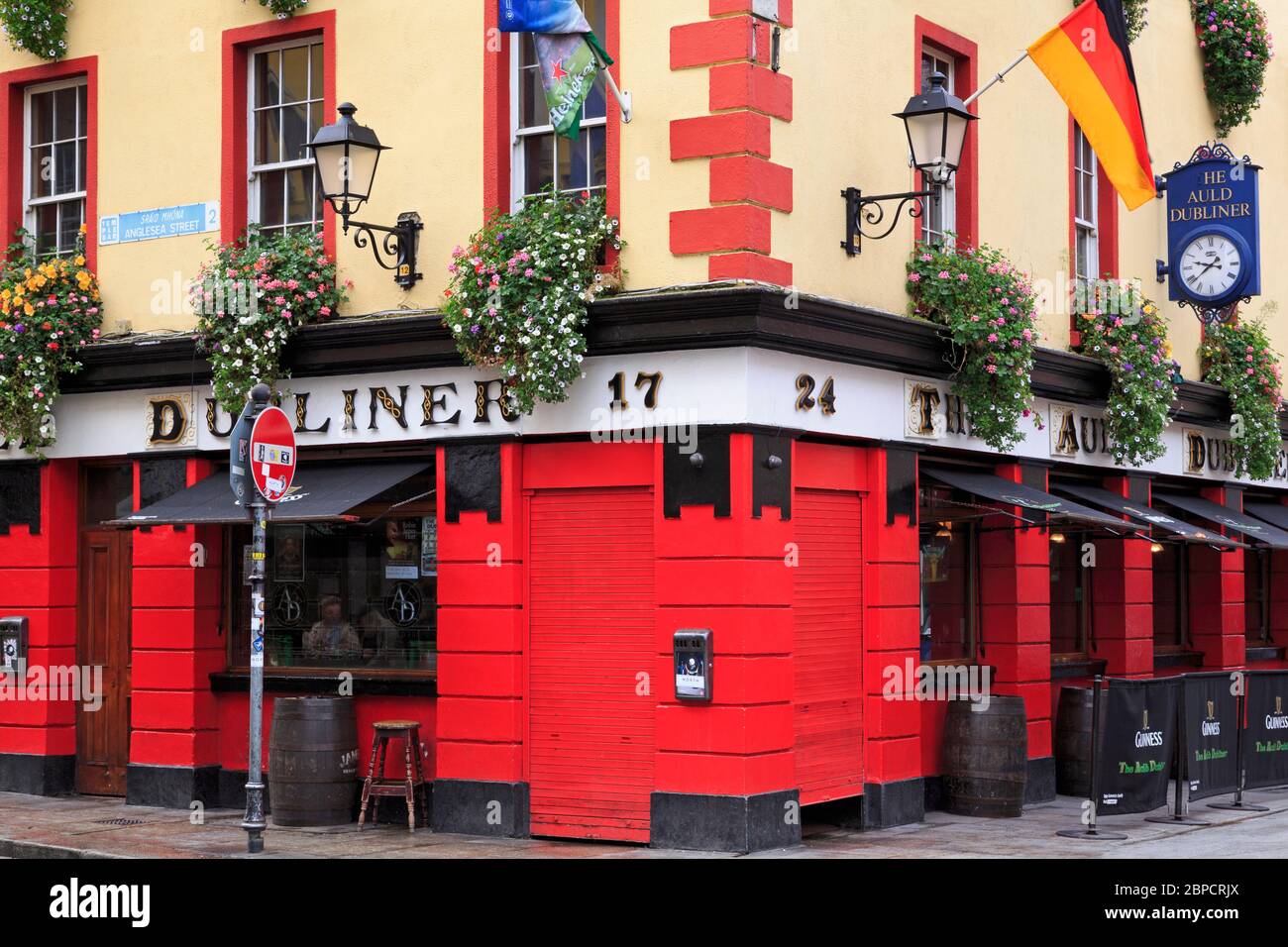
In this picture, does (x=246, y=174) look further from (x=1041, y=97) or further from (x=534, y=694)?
(x=1041, y=97)

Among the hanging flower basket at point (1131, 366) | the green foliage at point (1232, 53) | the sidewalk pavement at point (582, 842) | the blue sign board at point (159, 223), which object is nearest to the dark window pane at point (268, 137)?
the blue sign board at point (159, 223)

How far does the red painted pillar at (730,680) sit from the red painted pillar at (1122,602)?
621 centimetres

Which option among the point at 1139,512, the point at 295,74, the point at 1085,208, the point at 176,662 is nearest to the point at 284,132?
the point at 295,74

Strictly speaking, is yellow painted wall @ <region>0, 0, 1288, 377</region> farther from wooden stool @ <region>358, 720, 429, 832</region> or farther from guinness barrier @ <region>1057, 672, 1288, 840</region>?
guinness barrier @ <region>1057, 672, 1288, 840</region>

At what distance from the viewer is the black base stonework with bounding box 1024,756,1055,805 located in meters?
16.7

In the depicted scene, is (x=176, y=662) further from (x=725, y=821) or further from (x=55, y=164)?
(x=725, y=821)

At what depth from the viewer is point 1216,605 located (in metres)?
20.9

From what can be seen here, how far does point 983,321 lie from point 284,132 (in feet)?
20.6

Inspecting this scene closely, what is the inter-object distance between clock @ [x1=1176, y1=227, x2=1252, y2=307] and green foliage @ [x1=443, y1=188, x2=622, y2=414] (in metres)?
8.23

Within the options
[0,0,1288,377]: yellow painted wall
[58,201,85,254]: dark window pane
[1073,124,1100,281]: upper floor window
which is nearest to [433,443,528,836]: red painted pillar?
[0,0,1288,377]: yellow painted wall

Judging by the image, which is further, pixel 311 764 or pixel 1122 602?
pixel 1122 602

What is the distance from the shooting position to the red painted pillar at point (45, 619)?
1720 cm

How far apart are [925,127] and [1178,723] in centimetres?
528

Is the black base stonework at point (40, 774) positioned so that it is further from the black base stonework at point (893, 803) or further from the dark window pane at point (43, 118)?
the black base stonework at point (893, 803)
